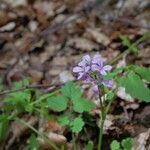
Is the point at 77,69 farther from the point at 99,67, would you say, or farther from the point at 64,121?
the point at 64,121

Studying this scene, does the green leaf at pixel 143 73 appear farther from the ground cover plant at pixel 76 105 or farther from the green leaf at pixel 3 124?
the green leaf at pixel 3 124

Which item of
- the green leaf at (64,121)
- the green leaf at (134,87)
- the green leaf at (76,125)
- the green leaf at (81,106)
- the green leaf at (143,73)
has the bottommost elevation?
the green leaf at (76,125)

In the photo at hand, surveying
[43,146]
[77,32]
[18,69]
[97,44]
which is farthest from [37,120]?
[77,32]

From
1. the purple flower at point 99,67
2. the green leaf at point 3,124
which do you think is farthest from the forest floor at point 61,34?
the purple flower at point 99,67

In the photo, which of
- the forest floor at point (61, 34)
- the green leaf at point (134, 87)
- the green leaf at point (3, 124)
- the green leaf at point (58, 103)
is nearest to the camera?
the green leaf at point (134, 87)

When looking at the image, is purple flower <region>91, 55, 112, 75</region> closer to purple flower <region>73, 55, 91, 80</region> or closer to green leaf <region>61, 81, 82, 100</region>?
purple flower <region>73, 55, 91, 80</region>

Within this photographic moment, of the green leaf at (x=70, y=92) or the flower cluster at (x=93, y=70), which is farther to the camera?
the green leaf at (x=70, y=92)

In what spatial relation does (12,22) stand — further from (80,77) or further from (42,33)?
(80,77)
